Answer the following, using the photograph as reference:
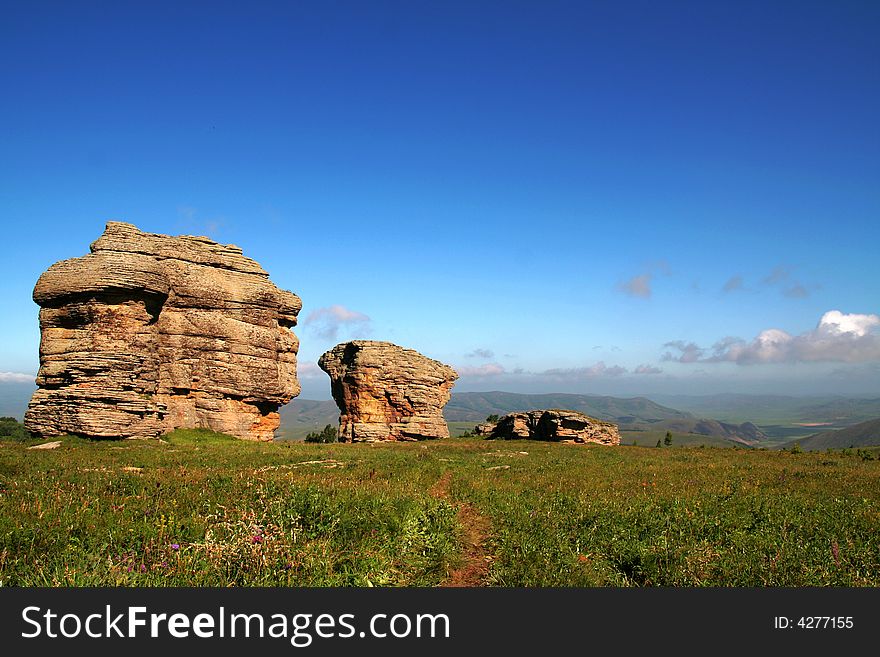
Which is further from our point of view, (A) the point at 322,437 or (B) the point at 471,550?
(A) the point at 322,437

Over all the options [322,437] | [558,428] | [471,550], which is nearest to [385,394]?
[322,437]

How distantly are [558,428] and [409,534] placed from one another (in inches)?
1830

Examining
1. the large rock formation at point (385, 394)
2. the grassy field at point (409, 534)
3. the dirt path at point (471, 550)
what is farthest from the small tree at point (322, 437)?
the dirt path at point (471, 550)

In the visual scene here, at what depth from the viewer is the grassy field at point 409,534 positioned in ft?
23.1

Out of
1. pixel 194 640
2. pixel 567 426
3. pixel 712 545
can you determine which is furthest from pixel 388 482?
pixel 567 426

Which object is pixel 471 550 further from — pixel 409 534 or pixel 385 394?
pixel 385 394

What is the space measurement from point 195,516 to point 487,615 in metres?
6.13

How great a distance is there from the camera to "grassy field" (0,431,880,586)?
23.1 feet

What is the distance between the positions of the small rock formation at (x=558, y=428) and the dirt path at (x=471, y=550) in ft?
134

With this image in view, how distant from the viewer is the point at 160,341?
38656 mm

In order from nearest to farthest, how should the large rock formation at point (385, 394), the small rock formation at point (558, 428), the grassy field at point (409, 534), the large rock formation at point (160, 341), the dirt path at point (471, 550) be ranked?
the grassy field at point (409, 534) < the dirt path at point (471, 550) < the large rock formation at point (160, 341) < the large rock formation at point (385, 394) < the small rock formation at point (558, 428)

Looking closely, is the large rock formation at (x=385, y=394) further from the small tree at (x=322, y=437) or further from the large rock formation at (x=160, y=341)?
the large rock formation at (x=160, y=341)

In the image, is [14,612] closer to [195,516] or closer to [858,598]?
[195,516]

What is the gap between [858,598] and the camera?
6.54 m
